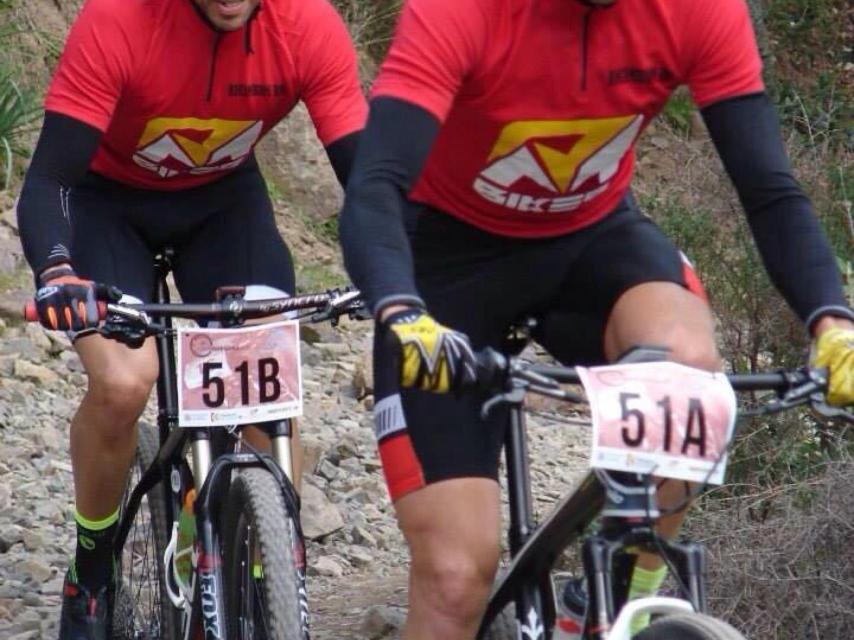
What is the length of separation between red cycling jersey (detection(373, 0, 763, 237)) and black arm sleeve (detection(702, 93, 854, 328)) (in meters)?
0.05

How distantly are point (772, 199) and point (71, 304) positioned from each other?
5.47ft

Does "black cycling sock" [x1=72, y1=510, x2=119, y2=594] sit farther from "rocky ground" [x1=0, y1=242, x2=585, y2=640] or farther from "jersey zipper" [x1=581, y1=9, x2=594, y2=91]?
"jersey zipper" [x1=581, y1=9, x2=594, y2=91]

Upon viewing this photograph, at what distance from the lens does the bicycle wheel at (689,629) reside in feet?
9.27

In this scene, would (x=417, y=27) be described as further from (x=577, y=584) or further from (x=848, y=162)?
(x=848, y=162)

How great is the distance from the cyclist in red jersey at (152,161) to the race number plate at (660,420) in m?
2.01

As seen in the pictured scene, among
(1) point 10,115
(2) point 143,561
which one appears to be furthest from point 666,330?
(1) point 10,115

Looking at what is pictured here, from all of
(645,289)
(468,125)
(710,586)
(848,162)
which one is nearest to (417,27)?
(468,125)

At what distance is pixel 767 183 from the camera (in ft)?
11.7

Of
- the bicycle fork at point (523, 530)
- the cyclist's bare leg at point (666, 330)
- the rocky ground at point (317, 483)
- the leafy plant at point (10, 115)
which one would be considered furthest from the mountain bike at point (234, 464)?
the leafy plant at point (10, 115)

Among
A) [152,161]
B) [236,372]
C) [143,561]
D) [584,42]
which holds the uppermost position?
[584,42]

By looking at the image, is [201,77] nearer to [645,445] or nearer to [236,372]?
[236,372]

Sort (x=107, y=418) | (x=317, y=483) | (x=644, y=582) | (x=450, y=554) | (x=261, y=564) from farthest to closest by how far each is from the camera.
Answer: (x=317, y=483), (x=107, y=418), (x=261, y=564), (x=450, y=554), (x=644, y=582)

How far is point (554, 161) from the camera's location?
147 inches

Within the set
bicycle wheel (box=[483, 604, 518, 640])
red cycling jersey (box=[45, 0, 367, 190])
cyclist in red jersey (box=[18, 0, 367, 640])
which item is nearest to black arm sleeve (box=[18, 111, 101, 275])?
cyclist in red jersey (box=[18, 0, 367, 640])
